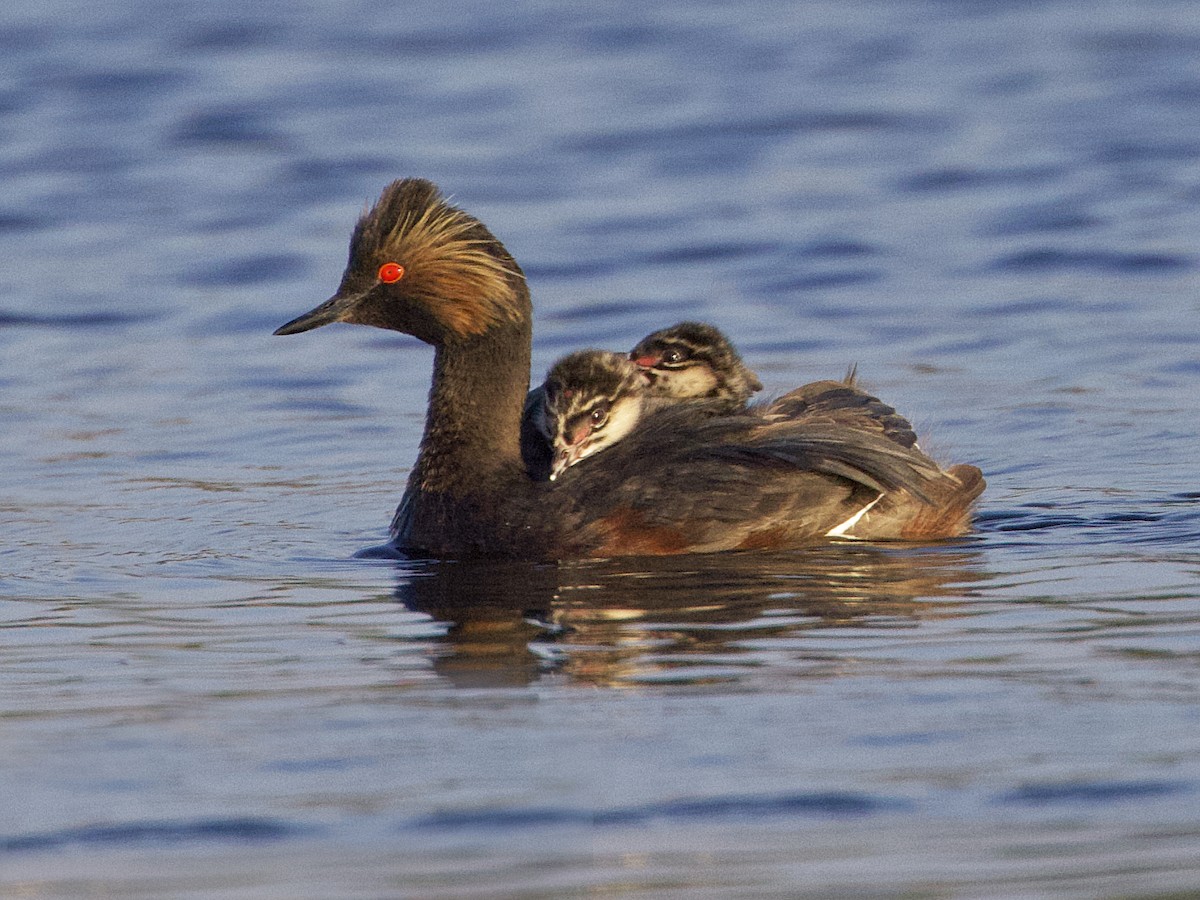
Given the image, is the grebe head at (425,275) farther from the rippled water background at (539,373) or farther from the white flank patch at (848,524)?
the white flank patch at (848,524)

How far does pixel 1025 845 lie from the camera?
18.2ft

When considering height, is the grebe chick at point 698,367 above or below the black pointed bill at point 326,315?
below

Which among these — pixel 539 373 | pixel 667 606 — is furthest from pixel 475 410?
pixel 539 373

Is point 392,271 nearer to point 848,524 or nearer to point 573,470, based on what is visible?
point 573,470

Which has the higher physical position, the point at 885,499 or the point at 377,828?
the point at 885,499

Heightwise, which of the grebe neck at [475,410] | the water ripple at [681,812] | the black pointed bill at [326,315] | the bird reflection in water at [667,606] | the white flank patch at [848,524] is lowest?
the water ripple at [681,812]

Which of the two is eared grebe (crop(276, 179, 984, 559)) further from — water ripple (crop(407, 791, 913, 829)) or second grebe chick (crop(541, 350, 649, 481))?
water ripple (crop(407, 791, 913, 829))

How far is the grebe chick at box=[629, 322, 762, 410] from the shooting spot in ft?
32.8

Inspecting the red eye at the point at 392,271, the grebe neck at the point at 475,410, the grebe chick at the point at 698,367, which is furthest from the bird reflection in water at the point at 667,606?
the red eye at the point at 392,271

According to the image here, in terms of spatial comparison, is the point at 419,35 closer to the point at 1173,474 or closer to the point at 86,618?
the point at 1173,474

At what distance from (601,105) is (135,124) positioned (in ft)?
13.8

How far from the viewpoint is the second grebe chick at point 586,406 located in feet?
30.4

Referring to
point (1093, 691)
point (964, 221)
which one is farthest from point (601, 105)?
point (1093, 691)

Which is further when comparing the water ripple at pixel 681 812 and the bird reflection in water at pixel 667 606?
the bird reflection in water at pixel 667 606
